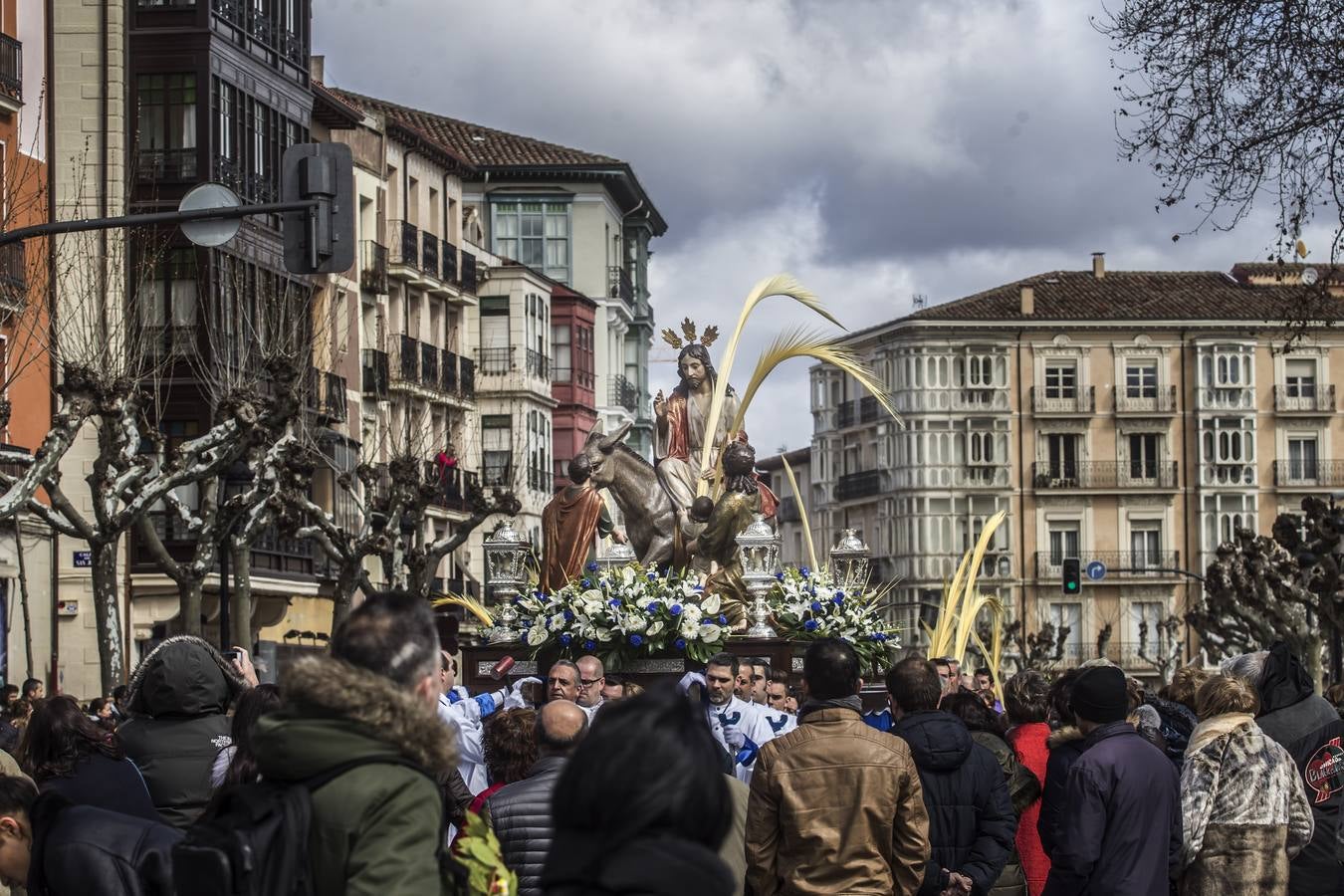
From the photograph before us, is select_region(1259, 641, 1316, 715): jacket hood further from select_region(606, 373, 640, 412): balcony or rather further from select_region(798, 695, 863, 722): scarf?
select_region(606, 373, 640, 412): balcony

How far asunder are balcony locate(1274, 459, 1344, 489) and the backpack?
95.3 metres

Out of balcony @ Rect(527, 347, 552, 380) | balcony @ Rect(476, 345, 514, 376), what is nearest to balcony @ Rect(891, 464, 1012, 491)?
balcony @ Rect(527, 347, 552, 380)

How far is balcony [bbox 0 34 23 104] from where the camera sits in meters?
38.3

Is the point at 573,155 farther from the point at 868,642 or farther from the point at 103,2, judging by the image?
the point at 868,642

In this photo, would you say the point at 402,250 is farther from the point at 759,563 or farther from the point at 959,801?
the point at 959,801

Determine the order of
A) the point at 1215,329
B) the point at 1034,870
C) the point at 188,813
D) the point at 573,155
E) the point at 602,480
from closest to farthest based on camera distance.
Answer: the point at 188,813 → the point at 1034,870 → the point at 602,480 → the point at 573,155 → the point at 1215,329

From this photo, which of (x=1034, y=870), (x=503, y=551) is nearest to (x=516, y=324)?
(x=503, y=551)

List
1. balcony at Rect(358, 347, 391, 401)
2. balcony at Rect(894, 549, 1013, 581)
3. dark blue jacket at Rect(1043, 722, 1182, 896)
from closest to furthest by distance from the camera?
dark blue jacket at Rect(1043, 722, 1182, 896), balcony at Rect(358, 347, 391, 401), balcony at Rect(894, 549, 1013, 581)

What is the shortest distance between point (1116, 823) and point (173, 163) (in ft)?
126

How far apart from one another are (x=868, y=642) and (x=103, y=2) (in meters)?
29.2

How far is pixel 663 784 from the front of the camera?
14.7 feet

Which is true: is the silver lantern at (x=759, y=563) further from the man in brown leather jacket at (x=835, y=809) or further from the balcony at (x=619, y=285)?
the balcony at (x=619, y=285)

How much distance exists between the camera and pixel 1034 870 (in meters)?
11.2

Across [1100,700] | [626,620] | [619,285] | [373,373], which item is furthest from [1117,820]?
[619,285]
